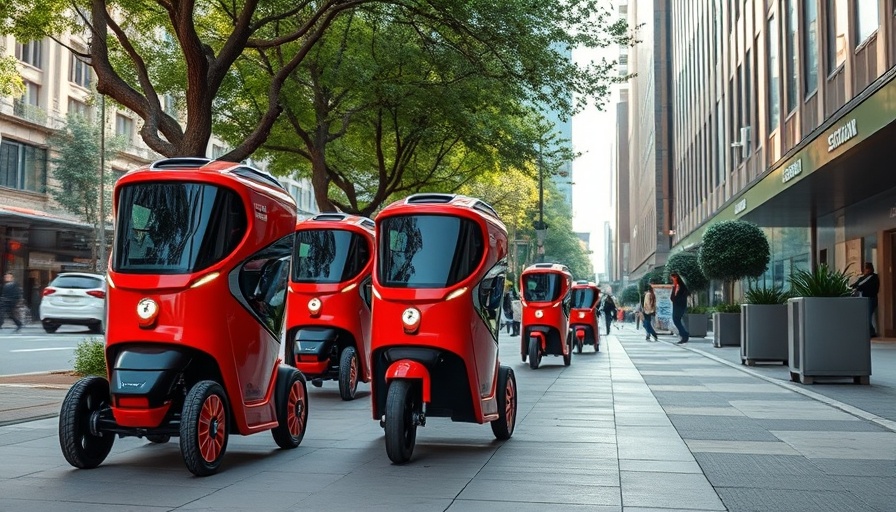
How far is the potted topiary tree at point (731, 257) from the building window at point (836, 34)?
479cm

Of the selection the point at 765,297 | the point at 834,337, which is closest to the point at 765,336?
the point at 765,297

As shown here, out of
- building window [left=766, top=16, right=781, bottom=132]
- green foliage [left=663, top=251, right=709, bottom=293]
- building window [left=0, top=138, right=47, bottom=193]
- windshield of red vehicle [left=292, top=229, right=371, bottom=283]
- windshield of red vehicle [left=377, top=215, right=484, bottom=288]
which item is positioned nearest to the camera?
windshield of red vehicle [left=377, top=215, right=484, bottom=288]

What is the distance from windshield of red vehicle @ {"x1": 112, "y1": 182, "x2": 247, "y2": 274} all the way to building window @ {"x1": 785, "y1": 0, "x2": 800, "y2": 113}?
2367 centimetres

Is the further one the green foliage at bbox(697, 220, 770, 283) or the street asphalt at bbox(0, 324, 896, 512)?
the green foliage at bbox(697, 220, 770, 283)

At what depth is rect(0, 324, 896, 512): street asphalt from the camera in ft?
20.5

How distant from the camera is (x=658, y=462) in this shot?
783 centimetres

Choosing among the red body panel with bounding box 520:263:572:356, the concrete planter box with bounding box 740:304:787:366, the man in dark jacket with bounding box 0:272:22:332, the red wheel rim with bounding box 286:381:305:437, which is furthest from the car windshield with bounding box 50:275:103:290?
the red wheel rim with bounding box 286:381:305:437

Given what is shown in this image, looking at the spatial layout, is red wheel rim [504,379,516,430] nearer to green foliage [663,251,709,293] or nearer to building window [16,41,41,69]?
green foliage [663,251,709,293]

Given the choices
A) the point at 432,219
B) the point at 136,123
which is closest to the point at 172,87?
the point at 432,219

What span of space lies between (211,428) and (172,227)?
1494 mm

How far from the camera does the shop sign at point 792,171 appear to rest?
24.9 metres

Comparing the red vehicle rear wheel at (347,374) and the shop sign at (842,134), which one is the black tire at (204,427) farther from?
the shop sign at (842,134)

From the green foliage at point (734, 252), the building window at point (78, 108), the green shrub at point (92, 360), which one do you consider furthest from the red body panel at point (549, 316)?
the building window at point (78, 108)

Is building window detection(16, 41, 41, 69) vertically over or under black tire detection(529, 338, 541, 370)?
over
